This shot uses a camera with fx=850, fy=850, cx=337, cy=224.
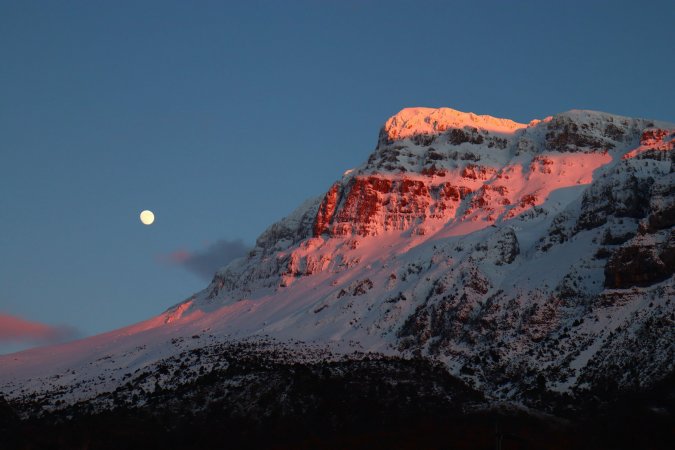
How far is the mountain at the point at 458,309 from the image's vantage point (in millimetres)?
114125

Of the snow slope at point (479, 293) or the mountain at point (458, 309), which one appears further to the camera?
the snow slope at point (479, 293)

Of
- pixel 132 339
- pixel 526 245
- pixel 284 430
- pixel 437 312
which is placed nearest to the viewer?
pixel 284 430

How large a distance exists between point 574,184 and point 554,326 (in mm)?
70929

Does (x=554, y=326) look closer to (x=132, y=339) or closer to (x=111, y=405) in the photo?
(x=111, y=405)

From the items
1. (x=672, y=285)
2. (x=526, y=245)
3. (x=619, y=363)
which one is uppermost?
(x=526, y=245)

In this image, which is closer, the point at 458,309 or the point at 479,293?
the point at 458,309

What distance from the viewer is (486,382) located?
119688 mm

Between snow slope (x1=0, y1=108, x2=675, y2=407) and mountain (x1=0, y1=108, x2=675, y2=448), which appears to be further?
snow slope (x1=0, y1=108, x2=675, y2=407)

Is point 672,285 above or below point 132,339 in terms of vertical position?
below

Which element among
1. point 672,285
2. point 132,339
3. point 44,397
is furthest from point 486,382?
point 132,339

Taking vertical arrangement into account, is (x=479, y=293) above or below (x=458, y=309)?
above

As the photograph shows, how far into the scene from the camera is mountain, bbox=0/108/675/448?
114125mm

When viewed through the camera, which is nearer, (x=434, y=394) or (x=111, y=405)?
(x=434, y=394)

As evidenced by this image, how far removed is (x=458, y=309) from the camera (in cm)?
13925
